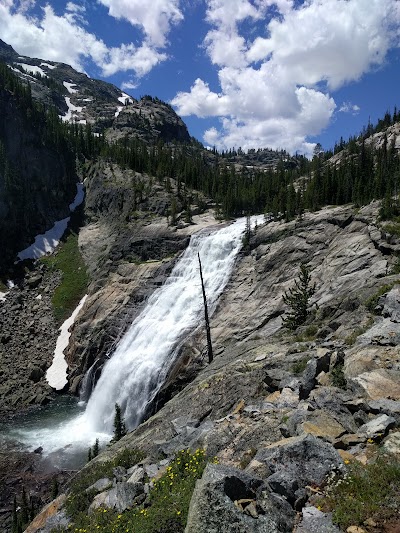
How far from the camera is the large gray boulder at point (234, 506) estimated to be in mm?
6893

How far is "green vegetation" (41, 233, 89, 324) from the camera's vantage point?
69700mm

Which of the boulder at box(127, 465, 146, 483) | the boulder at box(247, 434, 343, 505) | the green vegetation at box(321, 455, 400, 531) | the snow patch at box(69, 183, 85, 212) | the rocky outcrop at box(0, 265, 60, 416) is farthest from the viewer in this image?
the snow patch at box(69, 183, 85, 212)

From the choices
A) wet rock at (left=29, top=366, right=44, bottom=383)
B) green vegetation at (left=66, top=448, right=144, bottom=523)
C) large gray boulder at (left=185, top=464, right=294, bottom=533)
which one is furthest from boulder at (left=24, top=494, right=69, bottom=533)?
wet rock at (left=29, top=366, right=44, bottom=383)

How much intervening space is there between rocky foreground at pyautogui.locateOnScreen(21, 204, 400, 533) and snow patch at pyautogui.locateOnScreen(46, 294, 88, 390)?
22.5 m

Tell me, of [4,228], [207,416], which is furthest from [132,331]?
[4,228]

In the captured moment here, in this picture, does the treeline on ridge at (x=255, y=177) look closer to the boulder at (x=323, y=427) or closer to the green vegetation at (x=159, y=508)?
the boulder at (x=323, y=427)

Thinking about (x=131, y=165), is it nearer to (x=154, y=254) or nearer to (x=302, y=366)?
(x=154, y=254)

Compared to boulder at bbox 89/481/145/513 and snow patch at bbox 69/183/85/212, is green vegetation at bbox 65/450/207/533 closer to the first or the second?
boulder at bbox 89/481/145/513

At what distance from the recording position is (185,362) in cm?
3744

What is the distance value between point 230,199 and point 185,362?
5291 cm

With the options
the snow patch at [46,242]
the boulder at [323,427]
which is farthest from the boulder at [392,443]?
the snow patch at [46,242]

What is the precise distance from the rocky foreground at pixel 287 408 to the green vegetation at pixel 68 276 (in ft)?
127

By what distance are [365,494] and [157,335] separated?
121ft

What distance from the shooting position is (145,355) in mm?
41438
